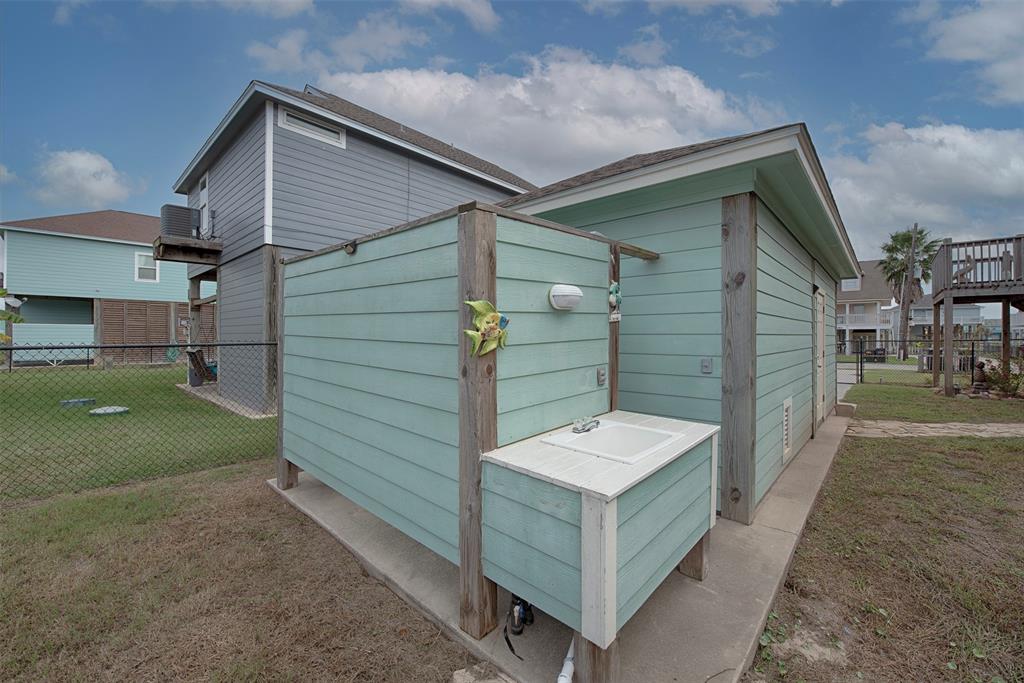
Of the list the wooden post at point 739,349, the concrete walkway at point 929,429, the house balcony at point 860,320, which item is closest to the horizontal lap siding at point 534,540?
the wooden post at point 739,349

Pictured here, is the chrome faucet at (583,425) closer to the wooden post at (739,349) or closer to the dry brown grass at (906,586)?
the dry brown grass at (906,586)

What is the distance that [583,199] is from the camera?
3.49 metres

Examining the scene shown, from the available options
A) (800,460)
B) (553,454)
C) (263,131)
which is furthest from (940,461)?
(263,131)

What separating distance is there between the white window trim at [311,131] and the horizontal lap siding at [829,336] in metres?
8.01

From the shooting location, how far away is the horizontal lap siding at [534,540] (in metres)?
1.43

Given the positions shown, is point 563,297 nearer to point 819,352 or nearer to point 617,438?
point 617,438

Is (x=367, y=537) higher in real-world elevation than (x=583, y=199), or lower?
lower

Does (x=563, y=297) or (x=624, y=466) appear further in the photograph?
(x=563, y=297)

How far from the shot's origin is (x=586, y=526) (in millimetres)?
1362

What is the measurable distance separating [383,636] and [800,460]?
4333 millimetres

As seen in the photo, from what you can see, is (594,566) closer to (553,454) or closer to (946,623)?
(553,454)

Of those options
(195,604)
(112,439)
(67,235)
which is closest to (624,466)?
(195,604)

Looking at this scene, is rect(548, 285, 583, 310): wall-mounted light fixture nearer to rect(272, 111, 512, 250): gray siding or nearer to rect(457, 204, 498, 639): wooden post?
rect(457, 204, 498, 639): wooden post

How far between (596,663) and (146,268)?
20.3 m
